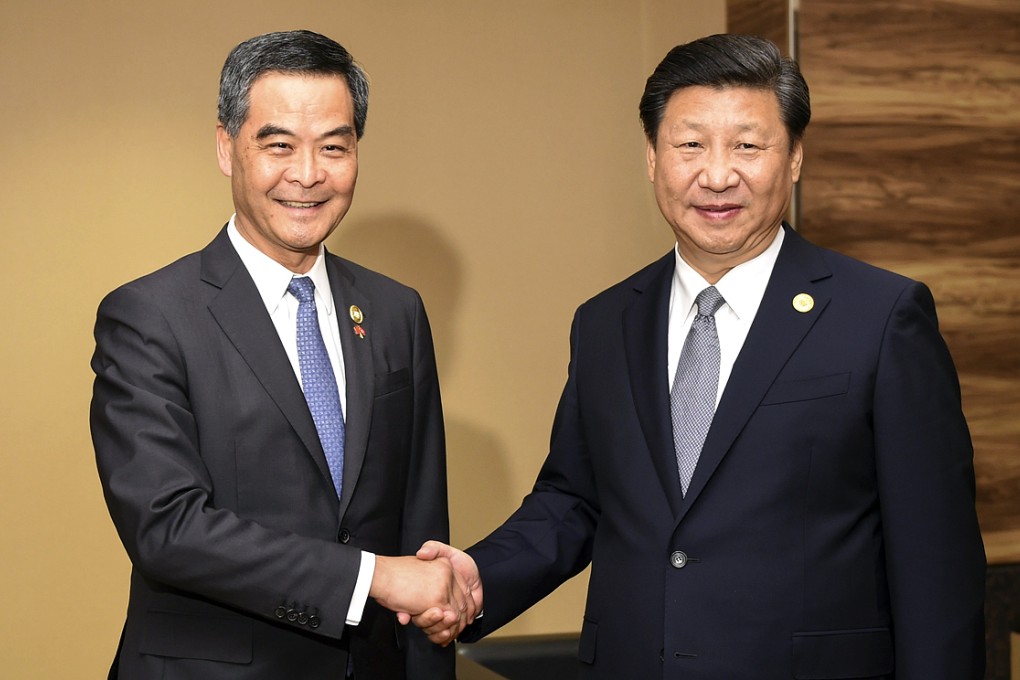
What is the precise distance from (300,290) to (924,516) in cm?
120

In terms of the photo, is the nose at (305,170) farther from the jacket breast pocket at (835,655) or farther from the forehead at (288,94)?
the jacket breast pocket at (835,655)

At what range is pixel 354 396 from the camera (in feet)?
7.70

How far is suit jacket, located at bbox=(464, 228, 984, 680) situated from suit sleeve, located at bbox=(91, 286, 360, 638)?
1.83ft

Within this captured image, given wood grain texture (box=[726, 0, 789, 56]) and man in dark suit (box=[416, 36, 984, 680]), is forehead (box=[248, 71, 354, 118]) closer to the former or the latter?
man in dark suit (box=[416, 36, 984, 680])

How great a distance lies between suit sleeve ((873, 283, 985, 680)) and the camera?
2127 millimetres

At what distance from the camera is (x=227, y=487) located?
2229 millimetres

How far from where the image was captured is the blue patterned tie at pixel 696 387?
2.28 m

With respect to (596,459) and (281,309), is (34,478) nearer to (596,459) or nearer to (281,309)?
(281,309)

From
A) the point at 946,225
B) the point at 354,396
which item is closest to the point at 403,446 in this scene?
the point at 354,396

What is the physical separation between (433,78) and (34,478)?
1.86 metres

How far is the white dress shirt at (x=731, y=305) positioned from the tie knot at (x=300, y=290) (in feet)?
2.27

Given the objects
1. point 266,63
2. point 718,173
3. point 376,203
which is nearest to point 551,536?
point 718,173

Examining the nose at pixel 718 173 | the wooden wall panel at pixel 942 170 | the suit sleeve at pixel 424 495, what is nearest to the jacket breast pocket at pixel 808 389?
the nose at pixel 718 173

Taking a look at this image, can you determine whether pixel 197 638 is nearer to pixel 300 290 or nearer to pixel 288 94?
pixel 300 290
